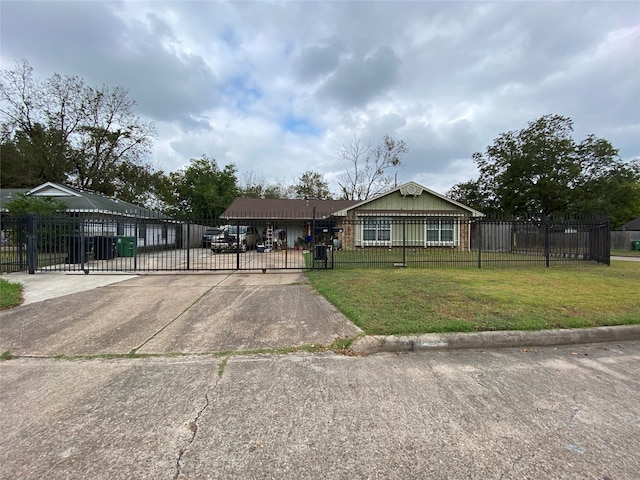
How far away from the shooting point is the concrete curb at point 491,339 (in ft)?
13.5

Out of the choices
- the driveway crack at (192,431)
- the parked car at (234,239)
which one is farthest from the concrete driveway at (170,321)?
the parked car at (234,239)

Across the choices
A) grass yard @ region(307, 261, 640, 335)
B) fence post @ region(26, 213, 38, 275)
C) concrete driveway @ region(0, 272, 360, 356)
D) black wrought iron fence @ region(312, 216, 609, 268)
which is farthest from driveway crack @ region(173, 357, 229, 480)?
fence post @ region(26, 213, 38, 275)

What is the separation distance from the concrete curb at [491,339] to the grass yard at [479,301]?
0.16 m

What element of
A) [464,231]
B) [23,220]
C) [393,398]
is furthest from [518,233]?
[23,220]

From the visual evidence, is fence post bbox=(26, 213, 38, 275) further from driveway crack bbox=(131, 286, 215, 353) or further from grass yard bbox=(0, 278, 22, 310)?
driveway crack bbox=(131, 286, 215, 353)

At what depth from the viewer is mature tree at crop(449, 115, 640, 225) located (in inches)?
1091

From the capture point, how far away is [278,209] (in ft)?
86.6

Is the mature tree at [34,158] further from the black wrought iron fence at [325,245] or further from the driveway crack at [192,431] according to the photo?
the driveway crack at [192,431]

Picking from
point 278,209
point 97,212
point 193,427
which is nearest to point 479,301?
point 193,427

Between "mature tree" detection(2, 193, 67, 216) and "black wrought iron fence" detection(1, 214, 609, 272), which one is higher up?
"mature tree" detection(2, 193, 67, 216)

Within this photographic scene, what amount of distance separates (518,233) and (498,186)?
71.7 ft

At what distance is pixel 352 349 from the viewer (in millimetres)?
4086

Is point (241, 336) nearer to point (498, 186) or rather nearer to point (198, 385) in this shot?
point (198, 385)

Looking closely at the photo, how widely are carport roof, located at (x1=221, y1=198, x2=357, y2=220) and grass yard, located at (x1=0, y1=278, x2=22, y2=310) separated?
16664mm
